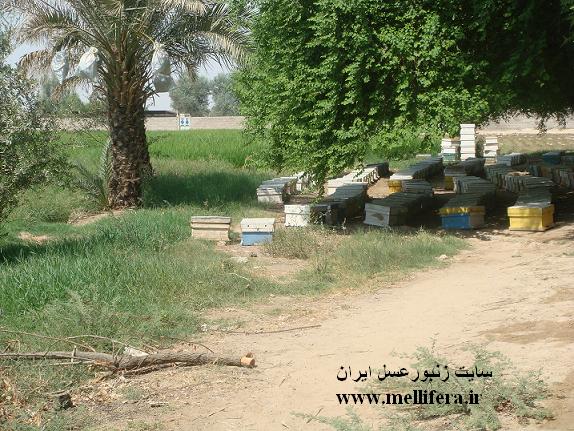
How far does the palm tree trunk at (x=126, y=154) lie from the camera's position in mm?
18969

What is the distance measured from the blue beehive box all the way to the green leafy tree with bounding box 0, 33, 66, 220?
24.5 ft

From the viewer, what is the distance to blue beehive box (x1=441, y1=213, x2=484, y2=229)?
51.7ft

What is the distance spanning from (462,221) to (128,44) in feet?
27.6

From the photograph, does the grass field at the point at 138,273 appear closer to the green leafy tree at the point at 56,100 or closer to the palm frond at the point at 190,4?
the green leafy tree at the point at 56,100

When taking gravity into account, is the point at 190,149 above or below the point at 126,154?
below

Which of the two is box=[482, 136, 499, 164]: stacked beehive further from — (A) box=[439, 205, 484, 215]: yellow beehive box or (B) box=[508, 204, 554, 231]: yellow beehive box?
(B) box=[508, 204, 554, 231]: yellow beehive box

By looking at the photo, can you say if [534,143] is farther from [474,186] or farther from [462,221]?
[462,221]

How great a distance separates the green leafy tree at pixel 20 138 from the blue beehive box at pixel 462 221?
748cm

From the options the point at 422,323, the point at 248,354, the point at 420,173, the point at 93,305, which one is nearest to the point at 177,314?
the point at 93,305

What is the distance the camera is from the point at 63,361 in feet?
26.2

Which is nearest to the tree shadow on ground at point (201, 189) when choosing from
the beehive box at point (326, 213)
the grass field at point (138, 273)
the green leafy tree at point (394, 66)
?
the grass field at point (138, 273)

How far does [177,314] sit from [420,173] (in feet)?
49.8

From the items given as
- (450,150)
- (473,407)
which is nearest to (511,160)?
(450,150)

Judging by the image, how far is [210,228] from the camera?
1515 centimetres
